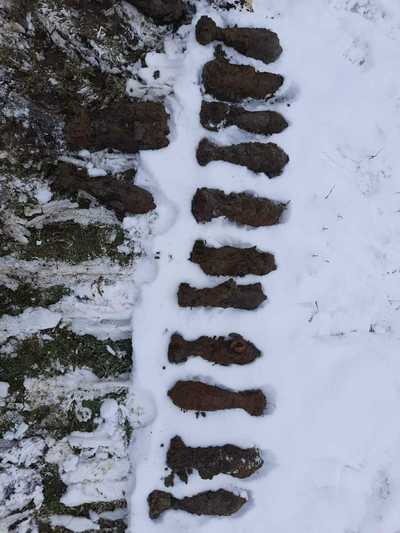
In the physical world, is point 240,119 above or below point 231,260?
above

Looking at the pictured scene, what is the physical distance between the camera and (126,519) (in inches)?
235

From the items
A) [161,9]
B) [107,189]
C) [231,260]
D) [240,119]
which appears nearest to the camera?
[107,189]

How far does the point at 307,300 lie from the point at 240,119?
94.4 inches

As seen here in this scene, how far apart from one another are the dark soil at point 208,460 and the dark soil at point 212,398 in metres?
0.46

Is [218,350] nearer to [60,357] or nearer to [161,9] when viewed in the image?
[60,357]

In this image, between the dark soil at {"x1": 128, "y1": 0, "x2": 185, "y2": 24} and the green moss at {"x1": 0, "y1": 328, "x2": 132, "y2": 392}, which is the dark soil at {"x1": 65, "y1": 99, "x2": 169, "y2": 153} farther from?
the green moss at {"x1": 0, "y1": 328, "x2": 132, "y2": 392}

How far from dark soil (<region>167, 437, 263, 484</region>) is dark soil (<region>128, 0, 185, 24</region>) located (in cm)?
507

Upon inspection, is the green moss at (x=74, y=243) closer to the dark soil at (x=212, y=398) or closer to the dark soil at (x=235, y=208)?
the dark soil at (x=235, y=208)

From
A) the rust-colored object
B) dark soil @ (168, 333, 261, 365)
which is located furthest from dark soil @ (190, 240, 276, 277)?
the rust-colored object

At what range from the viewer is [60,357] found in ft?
19.8

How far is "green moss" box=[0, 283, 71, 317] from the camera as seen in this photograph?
588 centimetres

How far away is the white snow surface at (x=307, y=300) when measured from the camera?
19.8 feet

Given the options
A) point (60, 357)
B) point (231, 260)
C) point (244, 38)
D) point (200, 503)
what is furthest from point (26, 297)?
point (244, 38)

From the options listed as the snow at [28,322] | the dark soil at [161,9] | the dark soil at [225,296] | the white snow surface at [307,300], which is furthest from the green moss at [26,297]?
the dark soil at [161,9]
